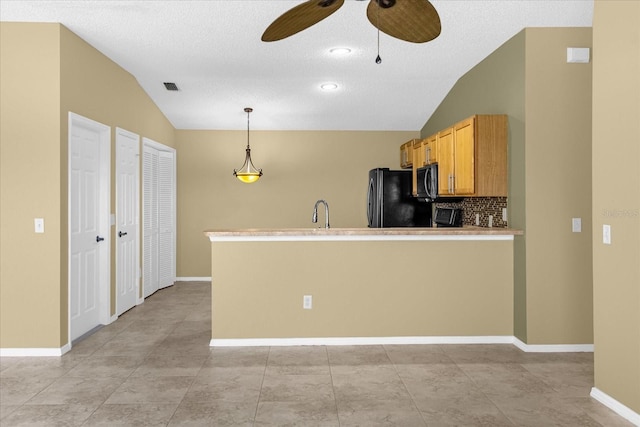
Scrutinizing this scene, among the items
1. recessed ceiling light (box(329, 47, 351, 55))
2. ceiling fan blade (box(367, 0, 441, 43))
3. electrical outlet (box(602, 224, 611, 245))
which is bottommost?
electrical outlet (box(602, 224, 611, 245))

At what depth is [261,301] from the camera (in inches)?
162

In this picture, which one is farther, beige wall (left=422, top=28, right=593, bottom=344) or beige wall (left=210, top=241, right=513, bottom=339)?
beige wall (left=210, top=241, right=513, bottom=339)

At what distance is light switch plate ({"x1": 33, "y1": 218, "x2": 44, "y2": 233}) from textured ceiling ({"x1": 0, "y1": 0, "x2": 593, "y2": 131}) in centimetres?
157

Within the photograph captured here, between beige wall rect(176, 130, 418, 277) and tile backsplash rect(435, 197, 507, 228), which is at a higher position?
beige wall rect(176, 130, 418, 277)

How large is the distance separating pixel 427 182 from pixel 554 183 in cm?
147

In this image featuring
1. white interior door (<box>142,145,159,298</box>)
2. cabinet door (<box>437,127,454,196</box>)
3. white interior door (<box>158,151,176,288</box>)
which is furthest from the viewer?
white interior door (<box>158,151,176,288</box>)

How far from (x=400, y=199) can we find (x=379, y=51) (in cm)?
192

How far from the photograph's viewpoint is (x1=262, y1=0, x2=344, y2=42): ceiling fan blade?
220 cm

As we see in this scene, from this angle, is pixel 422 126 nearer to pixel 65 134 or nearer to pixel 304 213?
pixel 304 213

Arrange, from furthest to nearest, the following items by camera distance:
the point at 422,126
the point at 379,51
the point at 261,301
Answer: the point at 422,126 < the point at 379,51 < the point at 261,301

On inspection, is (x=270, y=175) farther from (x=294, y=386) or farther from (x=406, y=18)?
(x=406, y=18)

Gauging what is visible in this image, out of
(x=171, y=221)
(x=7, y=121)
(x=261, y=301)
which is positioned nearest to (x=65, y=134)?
(x=7, y=121)

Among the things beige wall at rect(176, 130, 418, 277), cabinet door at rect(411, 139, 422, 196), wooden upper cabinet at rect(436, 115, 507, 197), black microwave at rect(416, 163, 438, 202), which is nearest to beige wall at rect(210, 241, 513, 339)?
wooden upper cabinet at rect(436, 115, 507, 197)

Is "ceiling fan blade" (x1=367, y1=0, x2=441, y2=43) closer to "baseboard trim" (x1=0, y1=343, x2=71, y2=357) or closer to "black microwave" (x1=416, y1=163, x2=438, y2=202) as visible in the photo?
"black microwave" (x1=416, y1=163, x2=438, y2=202)
